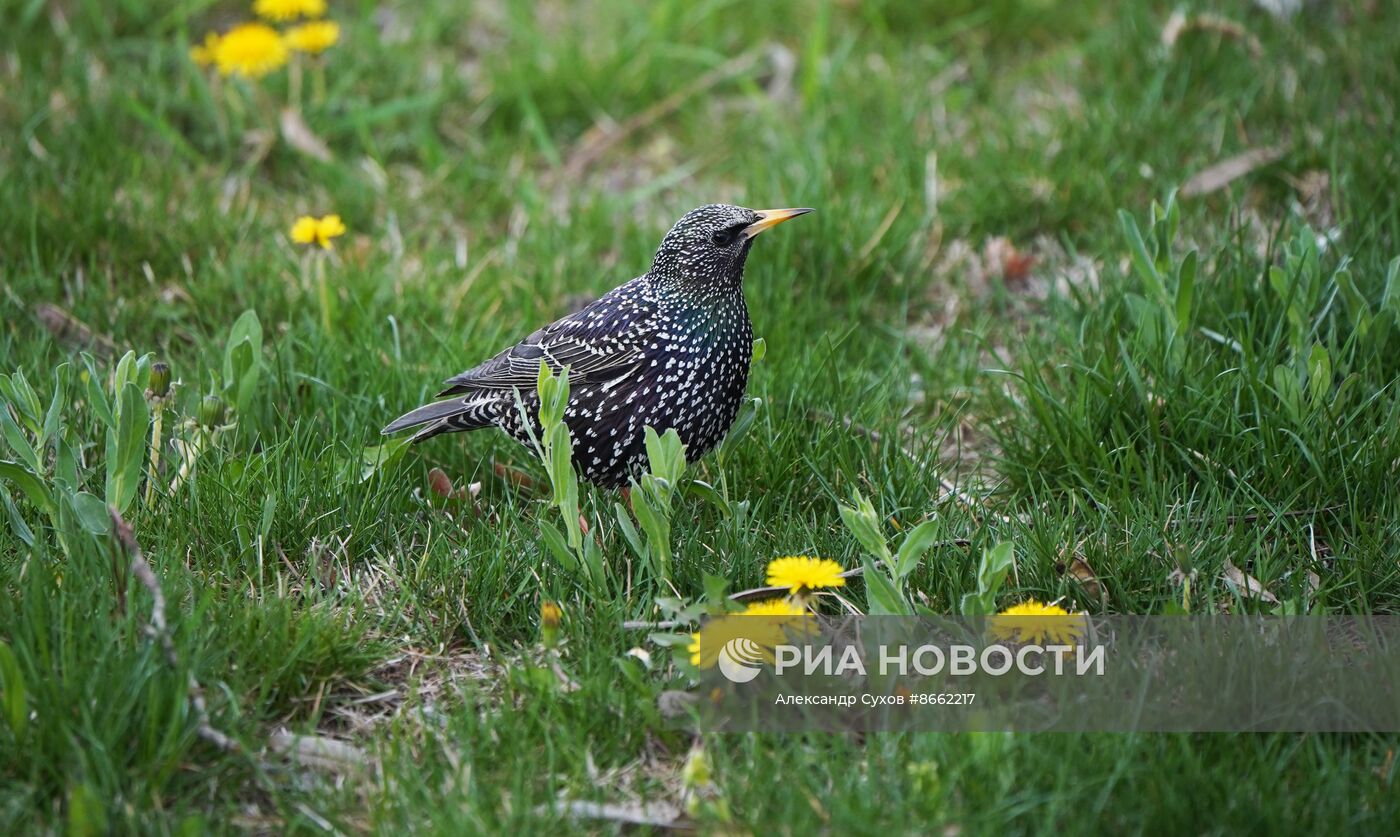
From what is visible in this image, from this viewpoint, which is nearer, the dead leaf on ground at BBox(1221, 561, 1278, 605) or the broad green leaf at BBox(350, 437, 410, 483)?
the dead leaf on ground at BBox(1221, 561, 1278, 605)

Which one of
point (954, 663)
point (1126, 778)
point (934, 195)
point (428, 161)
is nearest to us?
point (1126, 778)

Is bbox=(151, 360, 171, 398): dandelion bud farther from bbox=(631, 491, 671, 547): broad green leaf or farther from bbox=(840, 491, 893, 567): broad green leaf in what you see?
bbox=(840, 491, 893, 567): broad green leaf

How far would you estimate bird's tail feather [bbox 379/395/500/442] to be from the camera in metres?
3.91

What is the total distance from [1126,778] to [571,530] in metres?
1.44

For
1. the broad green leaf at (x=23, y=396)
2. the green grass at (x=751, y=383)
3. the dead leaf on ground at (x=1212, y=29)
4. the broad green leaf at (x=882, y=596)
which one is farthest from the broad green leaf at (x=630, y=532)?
the dead leaf on ground at (x=1212, y=29)

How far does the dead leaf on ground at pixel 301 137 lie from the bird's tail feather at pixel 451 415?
244 centimetres

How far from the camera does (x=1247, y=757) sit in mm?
2850

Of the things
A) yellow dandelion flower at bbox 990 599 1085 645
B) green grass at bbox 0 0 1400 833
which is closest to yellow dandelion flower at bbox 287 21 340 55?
green grass at bbox 0 0 1400 833

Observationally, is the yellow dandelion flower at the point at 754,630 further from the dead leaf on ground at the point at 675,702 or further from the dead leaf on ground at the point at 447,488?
the dead leaf on ground at the point at 447,488

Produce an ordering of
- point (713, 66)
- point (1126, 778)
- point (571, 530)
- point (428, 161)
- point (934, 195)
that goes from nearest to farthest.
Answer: point (1126, 778), point (571, 530), point (934, 195), point (428, 161), point (713, 66)

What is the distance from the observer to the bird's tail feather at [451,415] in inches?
154

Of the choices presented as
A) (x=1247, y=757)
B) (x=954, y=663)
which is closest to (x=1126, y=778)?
(x=1247, y=757)

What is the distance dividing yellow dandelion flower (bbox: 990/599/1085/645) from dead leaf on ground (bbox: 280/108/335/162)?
13.2ft

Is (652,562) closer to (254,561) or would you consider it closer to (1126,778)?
(254,561)
